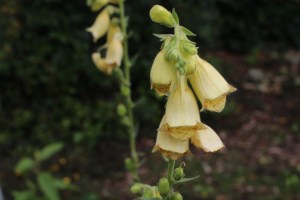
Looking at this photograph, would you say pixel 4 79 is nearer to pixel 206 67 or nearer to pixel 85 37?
pixel 85 37

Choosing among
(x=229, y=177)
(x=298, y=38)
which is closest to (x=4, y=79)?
(x=229, y=177)

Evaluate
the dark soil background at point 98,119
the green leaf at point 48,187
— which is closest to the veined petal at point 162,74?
the green leaf at point 48,187

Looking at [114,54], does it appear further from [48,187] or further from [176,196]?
[48,187]

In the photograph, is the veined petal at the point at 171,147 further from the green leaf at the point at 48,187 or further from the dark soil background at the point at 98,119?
the dark soil background at the point at 98,119

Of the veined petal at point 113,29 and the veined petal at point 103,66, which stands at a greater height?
the veined petal at point 113,29

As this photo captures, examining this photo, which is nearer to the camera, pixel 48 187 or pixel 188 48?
pixel 188 48

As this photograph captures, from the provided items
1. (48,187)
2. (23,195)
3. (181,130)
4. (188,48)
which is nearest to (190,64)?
(188,48)
